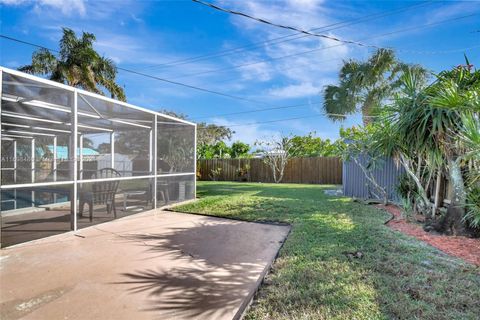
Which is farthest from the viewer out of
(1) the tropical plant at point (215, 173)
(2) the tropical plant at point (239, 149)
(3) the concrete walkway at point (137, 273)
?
(2) the tropical plant at point (239, 149)

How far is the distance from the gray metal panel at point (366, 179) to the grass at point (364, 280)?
3.58m

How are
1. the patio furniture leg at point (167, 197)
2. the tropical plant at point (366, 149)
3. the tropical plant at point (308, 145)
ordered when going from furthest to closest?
the tropical plant at point (308, 145)
the patio furniture leg at point (167, 197)
the tropical plant at point (366, 149)

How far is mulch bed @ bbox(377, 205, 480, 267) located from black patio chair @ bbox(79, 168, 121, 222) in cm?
546

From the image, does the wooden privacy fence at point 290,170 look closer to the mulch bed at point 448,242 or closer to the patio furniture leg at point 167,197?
the mulch bed at point 448,242

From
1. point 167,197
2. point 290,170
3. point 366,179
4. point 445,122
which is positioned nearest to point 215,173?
point 290,170

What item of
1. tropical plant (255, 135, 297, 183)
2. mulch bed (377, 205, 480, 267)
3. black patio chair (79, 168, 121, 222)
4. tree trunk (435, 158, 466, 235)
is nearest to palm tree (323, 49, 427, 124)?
tropical plant (255, 135, 297, 183)

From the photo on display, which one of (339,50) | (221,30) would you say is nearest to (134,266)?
(221,30)

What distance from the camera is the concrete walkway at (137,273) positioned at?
7.38ft

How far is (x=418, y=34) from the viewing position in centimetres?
877

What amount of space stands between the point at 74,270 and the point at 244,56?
12457 millimetres

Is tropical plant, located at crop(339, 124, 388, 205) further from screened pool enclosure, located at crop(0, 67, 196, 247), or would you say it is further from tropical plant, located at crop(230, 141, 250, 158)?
tropical plant, located at crop(230, 141, 250, 158)

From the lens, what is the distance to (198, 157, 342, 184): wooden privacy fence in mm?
14953

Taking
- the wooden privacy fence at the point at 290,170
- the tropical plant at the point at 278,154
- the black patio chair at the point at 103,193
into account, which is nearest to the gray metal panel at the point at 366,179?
the wooden privacy fence at the point at 290,170

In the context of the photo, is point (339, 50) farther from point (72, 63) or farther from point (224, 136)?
point (224, 136)
